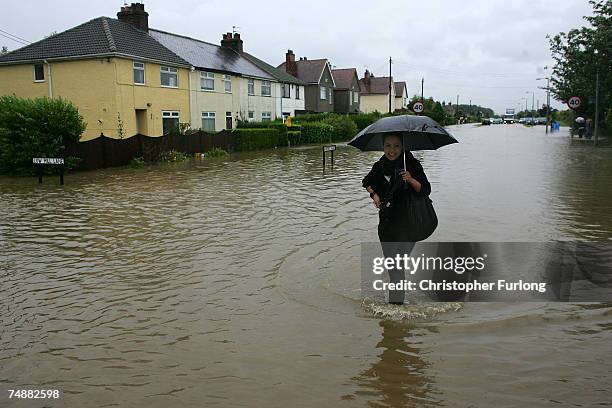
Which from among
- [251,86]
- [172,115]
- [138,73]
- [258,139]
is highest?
[251,86]

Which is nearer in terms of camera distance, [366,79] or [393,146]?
[393,146]

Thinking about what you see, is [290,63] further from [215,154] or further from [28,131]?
[28,131]

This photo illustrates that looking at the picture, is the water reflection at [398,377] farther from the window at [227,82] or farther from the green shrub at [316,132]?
the green shrub at [316,132]

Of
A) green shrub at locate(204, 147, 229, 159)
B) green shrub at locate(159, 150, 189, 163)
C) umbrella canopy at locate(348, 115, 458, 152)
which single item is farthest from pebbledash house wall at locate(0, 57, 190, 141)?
umbrella canopy at locate(348, 115, 458, 152)

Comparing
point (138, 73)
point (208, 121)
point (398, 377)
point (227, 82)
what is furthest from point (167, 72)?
point (398, 377)

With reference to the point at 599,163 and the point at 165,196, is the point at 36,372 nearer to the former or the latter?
the point at 165,196

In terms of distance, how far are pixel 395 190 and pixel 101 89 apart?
25643mm

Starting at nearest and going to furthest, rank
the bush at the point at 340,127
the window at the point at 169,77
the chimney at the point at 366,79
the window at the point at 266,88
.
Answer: the window at the point at 169,77, the window at the point at 266,88, the bush at the point at 340,127, the chimney at the point at 366,79

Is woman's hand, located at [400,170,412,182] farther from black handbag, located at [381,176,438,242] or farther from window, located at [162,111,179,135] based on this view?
window, located at [162,111,179,135]

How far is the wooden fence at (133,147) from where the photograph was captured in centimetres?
2141

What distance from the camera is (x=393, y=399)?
4082 mm

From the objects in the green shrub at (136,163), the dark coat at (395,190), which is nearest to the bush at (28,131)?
the green shrub at (136,163)

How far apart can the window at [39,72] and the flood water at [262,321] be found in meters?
20.1

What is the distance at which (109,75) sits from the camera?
90.1 feet
